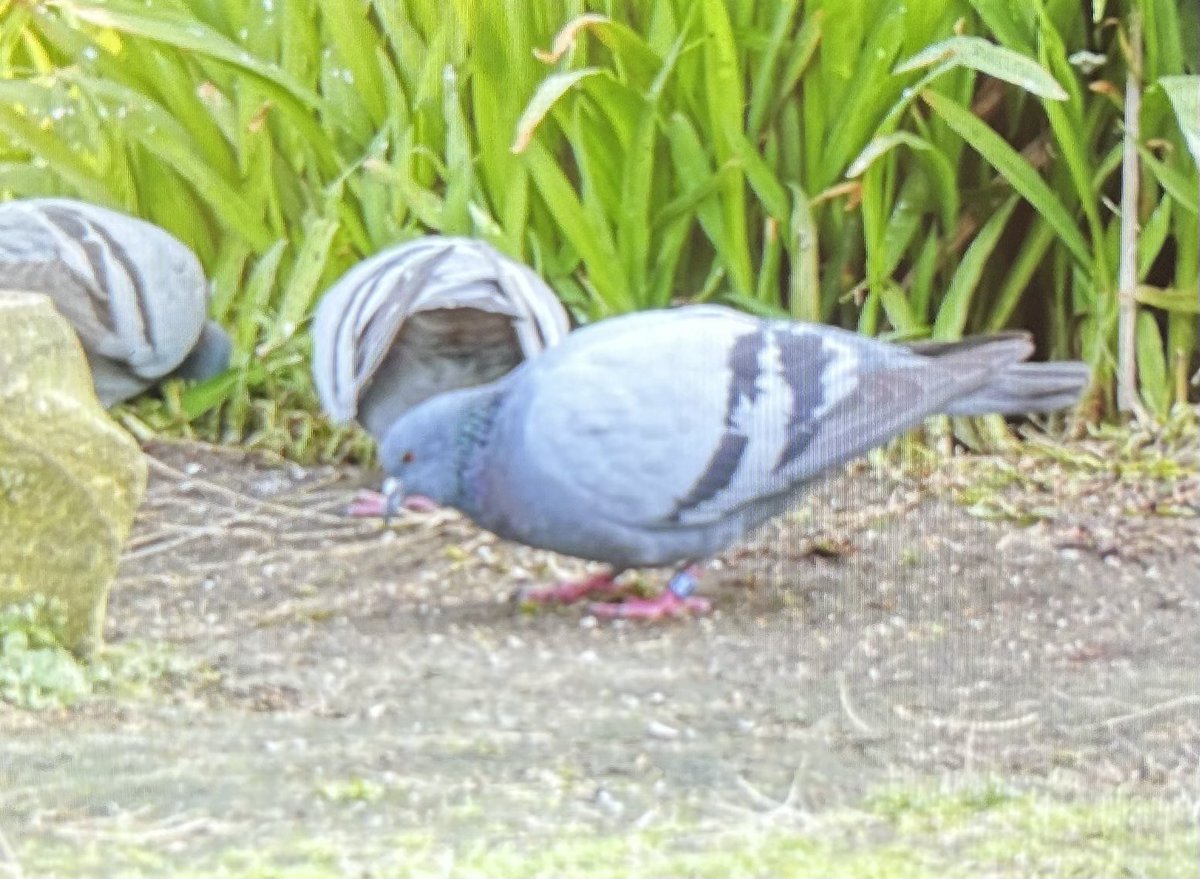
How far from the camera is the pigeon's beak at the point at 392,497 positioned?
146cm

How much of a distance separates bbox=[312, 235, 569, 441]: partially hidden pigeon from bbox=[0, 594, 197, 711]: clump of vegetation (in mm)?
301

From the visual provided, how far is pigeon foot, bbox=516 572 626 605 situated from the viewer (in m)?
1.42

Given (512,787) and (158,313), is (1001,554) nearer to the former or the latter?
(512,787)

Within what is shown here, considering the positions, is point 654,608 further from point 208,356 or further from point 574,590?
point 208,356

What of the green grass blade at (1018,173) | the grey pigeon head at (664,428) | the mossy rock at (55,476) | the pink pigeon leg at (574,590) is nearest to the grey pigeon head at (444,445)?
the grey pigeon head at (664,428)

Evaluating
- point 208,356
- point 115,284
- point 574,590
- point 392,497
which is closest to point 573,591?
point 574,590

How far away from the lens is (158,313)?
4.85 ft

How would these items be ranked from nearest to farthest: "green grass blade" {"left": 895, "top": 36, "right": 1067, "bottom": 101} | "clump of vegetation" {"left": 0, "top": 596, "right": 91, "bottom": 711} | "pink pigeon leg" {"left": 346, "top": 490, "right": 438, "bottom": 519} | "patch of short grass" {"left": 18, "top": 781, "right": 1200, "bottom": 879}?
1. "patch of short grass" {"left": 18, "top": 781, "right": 1200, "bottom": 879}
2. "clump of vegetation" {"left": 0, "top": 596, "right": 91, "bottom": 711}
3. "green grass blade" {"left": 895, "top": 36, "right": 1067, "bottom": 101}
4. "pink pigeon leg" {"left": 346, "top": 490, "right": 438, "bottom": 519}

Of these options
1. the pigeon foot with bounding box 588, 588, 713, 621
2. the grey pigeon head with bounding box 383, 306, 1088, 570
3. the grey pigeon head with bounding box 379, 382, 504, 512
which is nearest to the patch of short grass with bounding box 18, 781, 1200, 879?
the pigeon foot with bounding box 588, 588, 713, 621

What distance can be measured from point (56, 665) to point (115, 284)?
39 cm

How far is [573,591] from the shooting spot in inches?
56.3

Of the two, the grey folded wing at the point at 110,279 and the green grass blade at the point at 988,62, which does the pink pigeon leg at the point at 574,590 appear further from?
the green grass blade at the point at 988,62

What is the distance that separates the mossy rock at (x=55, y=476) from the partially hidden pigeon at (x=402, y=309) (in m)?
0.23

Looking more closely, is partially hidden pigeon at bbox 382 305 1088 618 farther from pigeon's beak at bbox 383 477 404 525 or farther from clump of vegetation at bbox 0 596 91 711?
clump of vegetation at bbox 0 596 91 711
